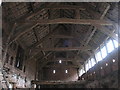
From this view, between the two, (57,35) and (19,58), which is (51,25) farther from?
(19,58)

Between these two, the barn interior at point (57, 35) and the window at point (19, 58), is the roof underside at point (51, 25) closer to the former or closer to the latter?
the barn interior at point (57, 35)

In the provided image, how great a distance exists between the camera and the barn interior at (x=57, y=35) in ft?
31.8

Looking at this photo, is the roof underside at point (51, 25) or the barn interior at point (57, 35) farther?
the roof underside at point (51, 25)

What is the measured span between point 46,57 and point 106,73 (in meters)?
10.8

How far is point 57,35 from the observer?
51.1 feet

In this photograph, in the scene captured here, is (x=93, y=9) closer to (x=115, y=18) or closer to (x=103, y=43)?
(x=115, y=18)

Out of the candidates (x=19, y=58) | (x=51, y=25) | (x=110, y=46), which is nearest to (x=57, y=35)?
(x=51, y=25)

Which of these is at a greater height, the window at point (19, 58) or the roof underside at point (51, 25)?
the roof underside at point (51, 25)

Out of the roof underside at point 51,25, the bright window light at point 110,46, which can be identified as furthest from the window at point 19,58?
the bright window light at point 110,46

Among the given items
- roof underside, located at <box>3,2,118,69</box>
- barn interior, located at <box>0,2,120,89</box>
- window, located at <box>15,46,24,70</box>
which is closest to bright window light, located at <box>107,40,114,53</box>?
barn interior, located at <box>0,2,120,89</box>

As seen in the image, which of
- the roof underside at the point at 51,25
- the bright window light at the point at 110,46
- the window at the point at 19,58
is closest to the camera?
the roof underside at the point at 51,25

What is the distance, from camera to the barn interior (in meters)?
9.68

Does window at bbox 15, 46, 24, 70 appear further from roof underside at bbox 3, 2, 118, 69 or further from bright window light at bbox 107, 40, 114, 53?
bright window light at bbox 107, 40, 114, 53

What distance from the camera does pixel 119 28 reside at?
10.2 meters
